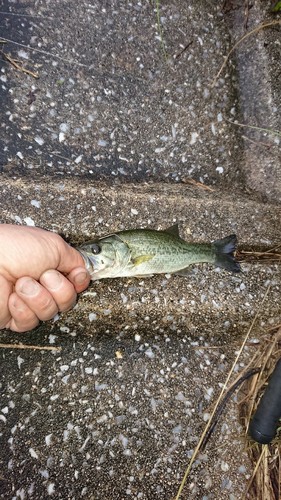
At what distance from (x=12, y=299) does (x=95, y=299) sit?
66 centimetres

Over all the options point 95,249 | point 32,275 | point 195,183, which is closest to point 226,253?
point 195,183

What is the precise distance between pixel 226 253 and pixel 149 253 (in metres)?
0.63

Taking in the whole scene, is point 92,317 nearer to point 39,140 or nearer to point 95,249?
point 95,249

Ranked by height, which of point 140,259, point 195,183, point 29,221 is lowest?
point 140,259

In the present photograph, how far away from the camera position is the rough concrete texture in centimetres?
284

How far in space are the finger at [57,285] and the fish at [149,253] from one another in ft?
0.73

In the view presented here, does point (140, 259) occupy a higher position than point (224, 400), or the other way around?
point (140, 259)

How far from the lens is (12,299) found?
2.62 metres

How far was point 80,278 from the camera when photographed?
2824mm

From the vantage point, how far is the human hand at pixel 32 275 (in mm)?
2592

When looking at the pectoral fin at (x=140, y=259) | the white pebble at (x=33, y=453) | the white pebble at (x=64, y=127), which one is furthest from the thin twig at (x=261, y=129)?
the white pebble at (x=33, y=453)

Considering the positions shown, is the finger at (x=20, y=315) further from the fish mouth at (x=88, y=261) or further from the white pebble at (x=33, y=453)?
the white pebble at (x=33, y=453)

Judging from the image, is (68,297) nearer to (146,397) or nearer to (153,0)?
(146,397)

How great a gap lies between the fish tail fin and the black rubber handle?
0.82m
